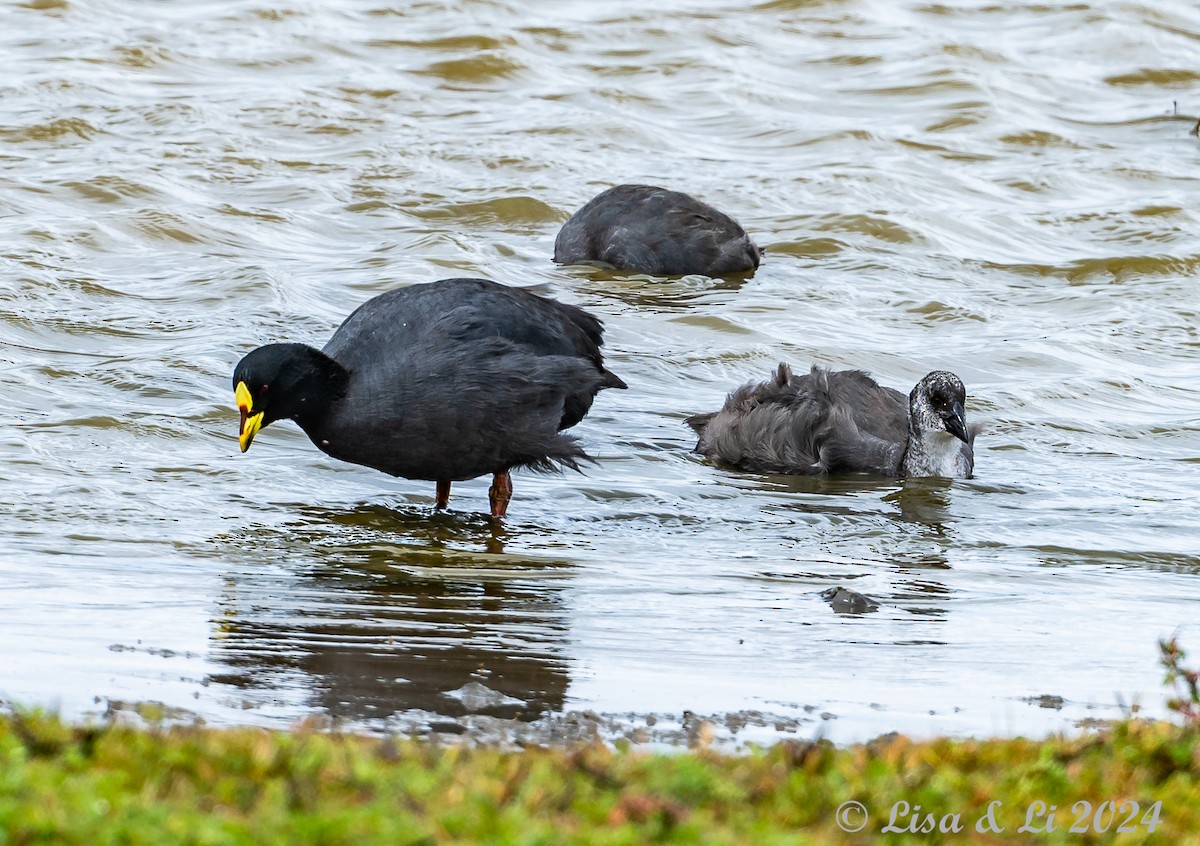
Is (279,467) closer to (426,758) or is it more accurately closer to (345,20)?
(426,758)

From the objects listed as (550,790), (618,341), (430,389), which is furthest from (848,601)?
→ (618,341)

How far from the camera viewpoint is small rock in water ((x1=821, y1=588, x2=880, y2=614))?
6.91 meters

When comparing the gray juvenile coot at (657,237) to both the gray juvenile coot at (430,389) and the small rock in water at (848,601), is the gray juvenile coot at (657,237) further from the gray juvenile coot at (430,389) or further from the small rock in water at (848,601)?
the small rock in water at (848,601)

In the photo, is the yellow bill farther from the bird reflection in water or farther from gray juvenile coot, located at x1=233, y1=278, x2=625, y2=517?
the bird reflection in water

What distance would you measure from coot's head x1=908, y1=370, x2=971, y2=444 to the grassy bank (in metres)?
5.11

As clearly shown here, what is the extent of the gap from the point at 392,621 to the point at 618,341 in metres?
5.88

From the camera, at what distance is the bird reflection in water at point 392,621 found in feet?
18.2

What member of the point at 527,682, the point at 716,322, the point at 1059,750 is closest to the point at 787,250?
the point at 716,322

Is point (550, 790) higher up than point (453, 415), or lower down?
lower down

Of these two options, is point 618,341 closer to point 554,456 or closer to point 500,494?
point 500,494

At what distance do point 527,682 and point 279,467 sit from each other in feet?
12.7

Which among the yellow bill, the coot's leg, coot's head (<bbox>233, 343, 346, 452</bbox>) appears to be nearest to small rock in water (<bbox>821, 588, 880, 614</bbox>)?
the coot's leg

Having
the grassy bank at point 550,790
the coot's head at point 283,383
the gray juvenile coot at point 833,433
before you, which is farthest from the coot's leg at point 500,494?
the grassy bank at point 550,790

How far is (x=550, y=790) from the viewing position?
3912 millimetres
